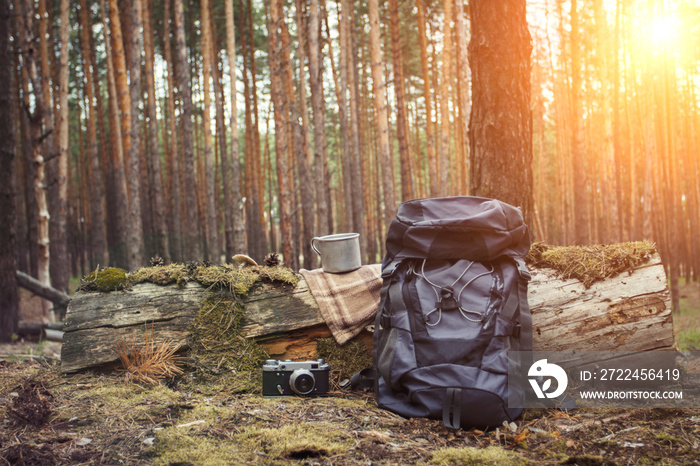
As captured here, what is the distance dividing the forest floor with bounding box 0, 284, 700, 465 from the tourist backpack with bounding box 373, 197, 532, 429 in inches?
6.4

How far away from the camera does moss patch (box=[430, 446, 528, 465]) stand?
2.30 meters

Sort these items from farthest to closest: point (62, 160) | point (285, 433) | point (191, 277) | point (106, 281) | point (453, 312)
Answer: point (62, 160)
point (191, 277)
point (106, 281)
point (453, 312)
point (285, 433)

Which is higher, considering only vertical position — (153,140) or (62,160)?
A: (153,140)

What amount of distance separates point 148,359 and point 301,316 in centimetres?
125

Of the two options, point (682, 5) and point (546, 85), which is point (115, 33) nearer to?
point (682, 5)

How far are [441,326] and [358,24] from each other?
731 inches

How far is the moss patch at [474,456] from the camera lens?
2299 millimetres

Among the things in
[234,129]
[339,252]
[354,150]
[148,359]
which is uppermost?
[234,129]

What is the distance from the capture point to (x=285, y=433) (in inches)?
103

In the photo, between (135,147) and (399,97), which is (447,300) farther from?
(399,97)

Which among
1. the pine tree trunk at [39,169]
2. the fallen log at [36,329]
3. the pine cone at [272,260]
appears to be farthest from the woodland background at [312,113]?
the pine cone at [272,260]

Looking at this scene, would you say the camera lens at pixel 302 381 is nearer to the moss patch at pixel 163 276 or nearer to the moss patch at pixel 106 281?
the moss patch at pixel 163 276

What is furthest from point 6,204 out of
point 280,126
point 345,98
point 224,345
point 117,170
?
point 345,98

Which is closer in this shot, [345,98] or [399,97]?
[345,98]
